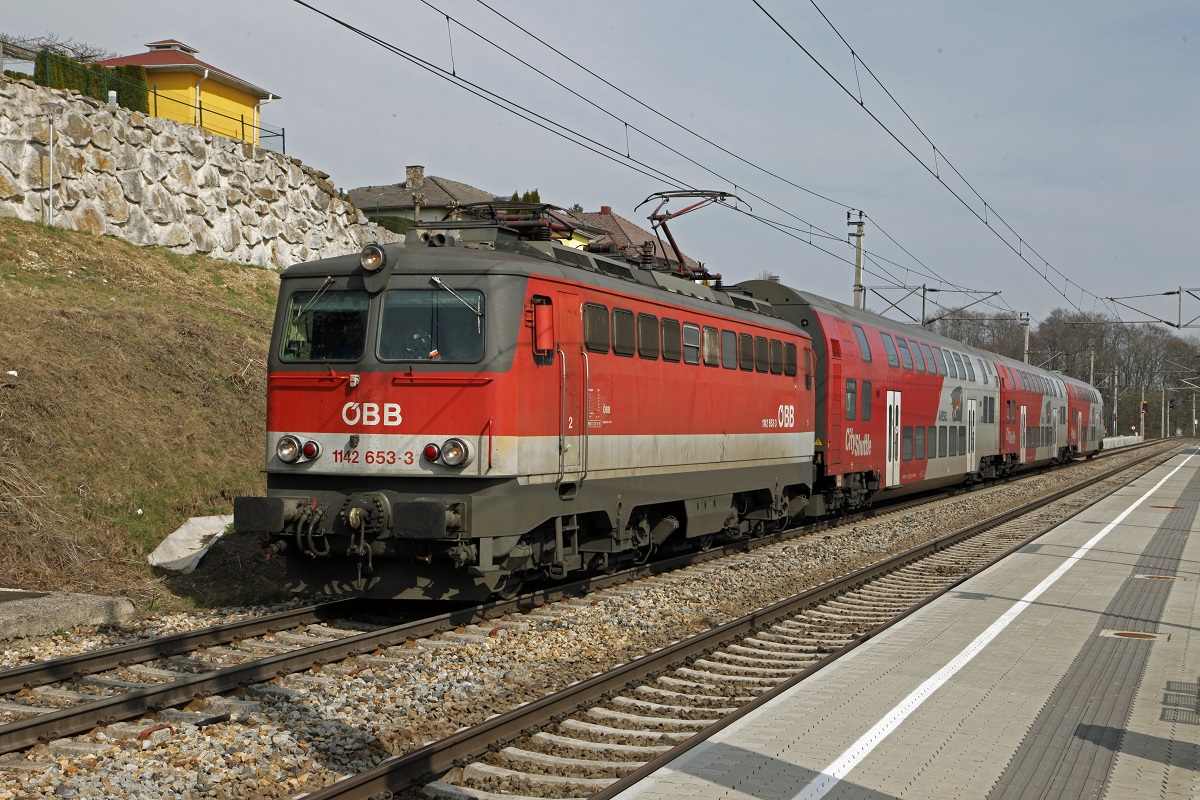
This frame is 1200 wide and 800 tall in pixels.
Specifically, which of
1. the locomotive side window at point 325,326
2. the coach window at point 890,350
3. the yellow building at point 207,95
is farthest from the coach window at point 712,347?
the yellow building at point 207,95

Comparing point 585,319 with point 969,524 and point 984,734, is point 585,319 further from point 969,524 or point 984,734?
point 969,524

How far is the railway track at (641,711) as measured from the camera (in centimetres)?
617

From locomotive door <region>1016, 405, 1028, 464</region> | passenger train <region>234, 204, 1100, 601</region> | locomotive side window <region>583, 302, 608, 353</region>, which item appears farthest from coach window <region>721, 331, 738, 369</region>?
locomotive door <region>1016, 405, 1028, 464</region>

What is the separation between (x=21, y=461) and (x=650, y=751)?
9642 mm

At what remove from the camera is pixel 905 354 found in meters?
24.9

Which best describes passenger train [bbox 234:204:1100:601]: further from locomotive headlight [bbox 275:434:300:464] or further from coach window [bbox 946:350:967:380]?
coach window [bbox 946:350:967:380]

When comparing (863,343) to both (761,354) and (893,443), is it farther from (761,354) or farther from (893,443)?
(761,354)

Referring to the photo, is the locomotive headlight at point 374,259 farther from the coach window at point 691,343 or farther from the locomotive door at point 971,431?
the locomotive door at point 971,431

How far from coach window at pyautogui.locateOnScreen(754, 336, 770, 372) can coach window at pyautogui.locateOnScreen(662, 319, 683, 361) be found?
297 centimetres

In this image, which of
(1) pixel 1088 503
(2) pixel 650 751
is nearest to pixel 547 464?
(2) pixel 650 751

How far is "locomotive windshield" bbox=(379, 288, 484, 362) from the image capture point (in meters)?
10.4

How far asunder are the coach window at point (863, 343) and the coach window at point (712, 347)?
783 centimetres

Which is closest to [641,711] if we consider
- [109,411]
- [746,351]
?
[746,351]

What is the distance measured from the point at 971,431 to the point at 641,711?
23943 mm
